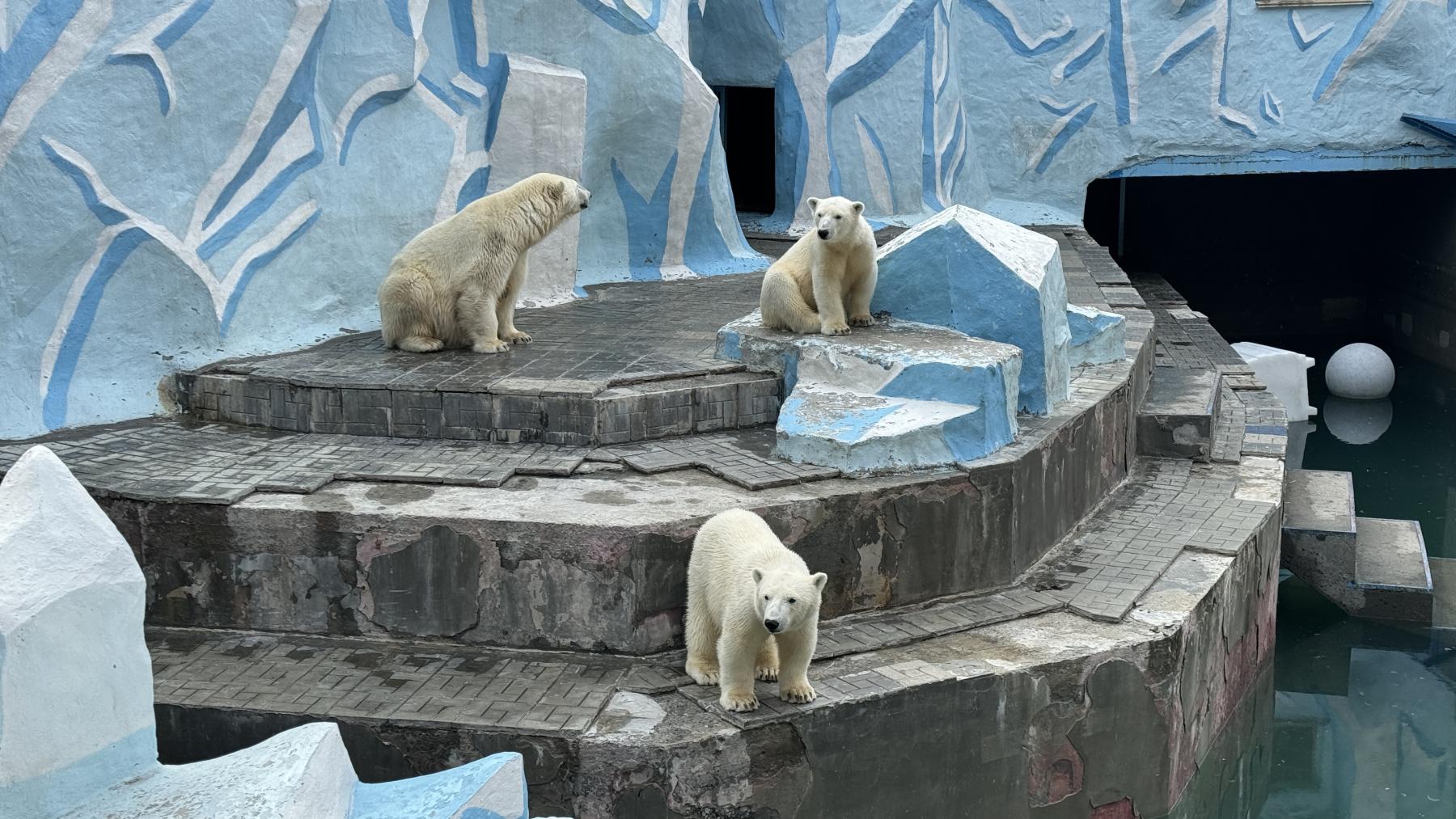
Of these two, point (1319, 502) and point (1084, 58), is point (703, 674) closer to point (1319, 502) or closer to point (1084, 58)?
point (1319, 502)

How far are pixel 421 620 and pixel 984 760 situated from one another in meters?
2.21

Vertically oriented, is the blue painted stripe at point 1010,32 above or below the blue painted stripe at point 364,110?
above

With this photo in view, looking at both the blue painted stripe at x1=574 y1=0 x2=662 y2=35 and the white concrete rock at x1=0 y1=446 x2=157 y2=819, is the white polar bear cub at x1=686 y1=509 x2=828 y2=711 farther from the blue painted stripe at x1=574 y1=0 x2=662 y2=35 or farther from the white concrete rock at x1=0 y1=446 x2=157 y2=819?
the blue painted stripe at x1=574 y1=0 x2=662 y2=35

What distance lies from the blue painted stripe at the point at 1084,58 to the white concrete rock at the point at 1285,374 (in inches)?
127

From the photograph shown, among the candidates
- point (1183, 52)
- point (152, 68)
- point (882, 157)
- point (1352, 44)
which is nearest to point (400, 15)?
point (152, 68)

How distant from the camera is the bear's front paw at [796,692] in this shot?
4984 mm

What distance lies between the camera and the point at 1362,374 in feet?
49.9

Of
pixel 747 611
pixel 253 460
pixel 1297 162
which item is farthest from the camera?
pixel 1297 162

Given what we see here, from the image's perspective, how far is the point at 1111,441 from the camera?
299 inches

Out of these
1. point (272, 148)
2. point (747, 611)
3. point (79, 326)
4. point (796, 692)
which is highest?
point (272, 148)

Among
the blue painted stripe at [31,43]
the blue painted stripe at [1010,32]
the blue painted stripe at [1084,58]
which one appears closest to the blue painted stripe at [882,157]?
the blue painted stripe at [1010,32]

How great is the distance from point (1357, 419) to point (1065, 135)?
13.6ft

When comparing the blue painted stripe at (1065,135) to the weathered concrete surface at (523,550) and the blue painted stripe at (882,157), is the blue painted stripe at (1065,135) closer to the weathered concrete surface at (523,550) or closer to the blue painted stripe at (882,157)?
the blue painted stripe at (882,157)

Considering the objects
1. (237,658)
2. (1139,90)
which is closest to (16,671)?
(237,658)
